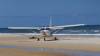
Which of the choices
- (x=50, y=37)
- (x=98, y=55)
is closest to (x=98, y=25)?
(x=50, y=37)

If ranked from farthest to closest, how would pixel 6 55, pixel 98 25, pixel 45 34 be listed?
pixel 98 25 → pixel 45 34 → pixel 6 55

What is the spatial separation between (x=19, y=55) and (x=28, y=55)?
55cm

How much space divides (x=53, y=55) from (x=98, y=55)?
2.68 metres

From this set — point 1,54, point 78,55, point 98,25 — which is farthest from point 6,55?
point 98,25

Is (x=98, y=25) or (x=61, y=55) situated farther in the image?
(x=98, y=25)

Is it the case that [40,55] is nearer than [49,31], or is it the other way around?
[40,55]

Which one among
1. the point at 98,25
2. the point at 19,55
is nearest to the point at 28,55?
the point at 19,55

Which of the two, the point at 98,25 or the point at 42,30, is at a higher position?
the point at 42,30

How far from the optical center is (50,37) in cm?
4400

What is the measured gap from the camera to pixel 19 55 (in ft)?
73.9

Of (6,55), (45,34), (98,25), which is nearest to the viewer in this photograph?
(6,55)

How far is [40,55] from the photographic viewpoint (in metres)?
22.7

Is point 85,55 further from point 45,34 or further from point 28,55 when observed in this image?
point 45,34

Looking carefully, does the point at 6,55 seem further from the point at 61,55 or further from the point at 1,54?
the point at 61,55
